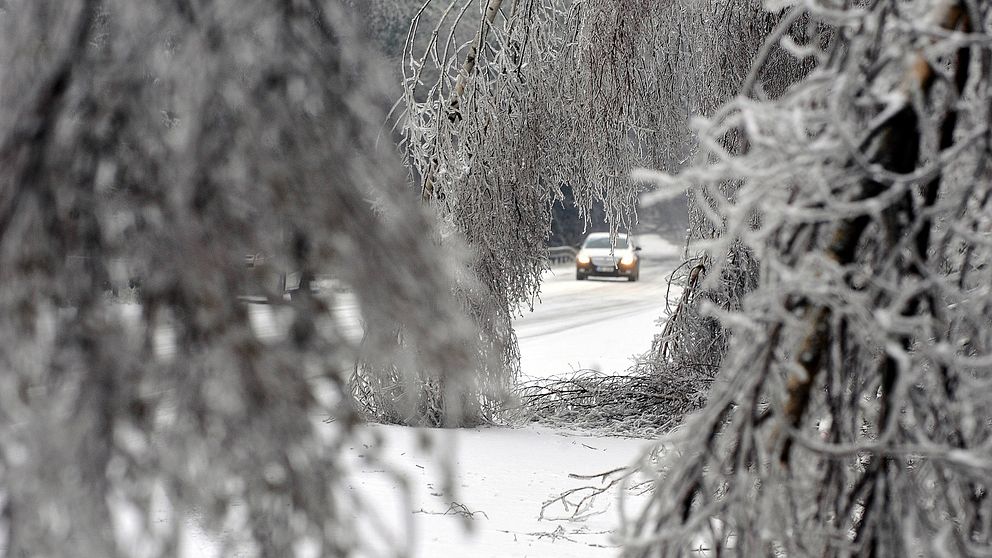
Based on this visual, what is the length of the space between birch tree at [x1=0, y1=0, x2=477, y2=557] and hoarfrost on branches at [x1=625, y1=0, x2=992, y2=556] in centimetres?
60

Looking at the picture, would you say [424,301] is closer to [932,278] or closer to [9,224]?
[9,224]

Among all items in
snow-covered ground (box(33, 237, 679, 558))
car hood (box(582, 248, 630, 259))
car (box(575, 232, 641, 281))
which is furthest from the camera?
car hood (box(582, 248, 630, 259))

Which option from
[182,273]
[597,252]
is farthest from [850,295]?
[597,252]

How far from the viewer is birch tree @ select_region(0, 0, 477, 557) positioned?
145 cm

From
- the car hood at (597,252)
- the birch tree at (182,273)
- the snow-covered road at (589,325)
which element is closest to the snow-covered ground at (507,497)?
the snow-covered road at (589,325)

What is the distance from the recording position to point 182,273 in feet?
4.83

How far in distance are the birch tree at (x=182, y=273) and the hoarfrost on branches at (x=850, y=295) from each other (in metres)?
0.60

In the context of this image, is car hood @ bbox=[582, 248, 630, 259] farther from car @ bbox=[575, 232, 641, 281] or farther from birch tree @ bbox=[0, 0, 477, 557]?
birch tree @ bbox=[0, 0, 477, 557]

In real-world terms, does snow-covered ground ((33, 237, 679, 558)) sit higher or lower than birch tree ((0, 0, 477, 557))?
lower

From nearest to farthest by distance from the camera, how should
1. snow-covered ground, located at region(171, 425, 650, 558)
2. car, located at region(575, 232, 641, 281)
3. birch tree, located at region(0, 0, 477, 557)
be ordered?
birch tree, located at region(0, 0, 477, 557)
snow-covered ground, located at region(171, 425, 650, 558)
car, located at region(575, 232, 641, 281)

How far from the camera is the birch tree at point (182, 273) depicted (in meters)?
1.45

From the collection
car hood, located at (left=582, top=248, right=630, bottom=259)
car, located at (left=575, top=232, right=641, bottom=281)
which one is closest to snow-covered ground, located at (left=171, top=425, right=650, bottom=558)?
car, located at (left=575, top=232, right=641, bottom=281)

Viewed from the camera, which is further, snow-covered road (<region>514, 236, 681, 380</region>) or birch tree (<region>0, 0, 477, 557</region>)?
snow-covered road (<region>514, 236, 681, 380</region>)

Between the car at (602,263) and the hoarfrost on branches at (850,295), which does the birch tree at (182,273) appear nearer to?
the hoarfrost on branches at (850,295)
